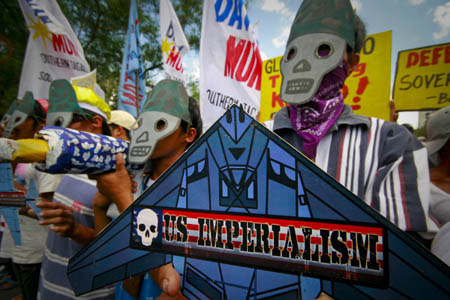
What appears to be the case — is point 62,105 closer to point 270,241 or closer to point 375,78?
point 270,241

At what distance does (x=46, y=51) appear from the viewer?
13.4 ft

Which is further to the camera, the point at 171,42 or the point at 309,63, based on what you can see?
the point at 171,42

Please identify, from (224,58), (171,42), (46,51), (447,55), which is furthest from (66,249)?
(447,55)

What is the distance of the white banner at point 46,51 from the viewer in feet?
13.2

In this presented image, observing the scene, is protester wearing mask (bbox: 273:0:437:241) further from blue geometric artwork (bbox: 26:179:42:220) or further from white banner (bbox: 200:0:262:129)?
blue geometric artwork (bbox: 26:179:42:220)

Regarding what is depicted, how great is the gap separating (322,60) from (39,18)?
5.13m

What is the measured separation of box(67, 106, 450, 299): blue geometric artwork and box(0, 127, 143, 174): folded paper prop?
0.45 metres

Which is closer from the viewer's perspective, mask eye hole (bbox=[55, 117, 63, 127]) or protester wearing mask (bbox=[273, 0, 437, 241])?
protester wearing mask (bbox=[273, 0, 437, 241])

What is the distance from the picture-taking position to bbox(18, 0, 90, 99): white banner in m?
4.03

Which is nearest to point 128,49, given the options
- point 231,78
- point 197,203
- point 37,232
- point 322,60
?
point 231,78

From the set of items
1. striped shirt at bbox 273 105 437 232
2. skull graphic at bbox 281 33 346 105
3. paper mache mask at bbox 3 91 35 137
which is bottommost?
striped shirt at bbox 273 105 437 232

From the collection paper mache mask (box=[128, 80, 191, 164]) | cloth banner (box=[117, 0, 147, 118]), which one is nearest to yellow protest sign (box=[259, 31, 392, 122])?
paper mache mask (box=[128, 80, 191, 164])

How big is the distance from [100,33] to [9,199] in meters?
12.2

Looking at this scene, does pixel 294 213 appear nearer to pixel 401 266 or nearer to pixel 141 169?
pixel 401 266
